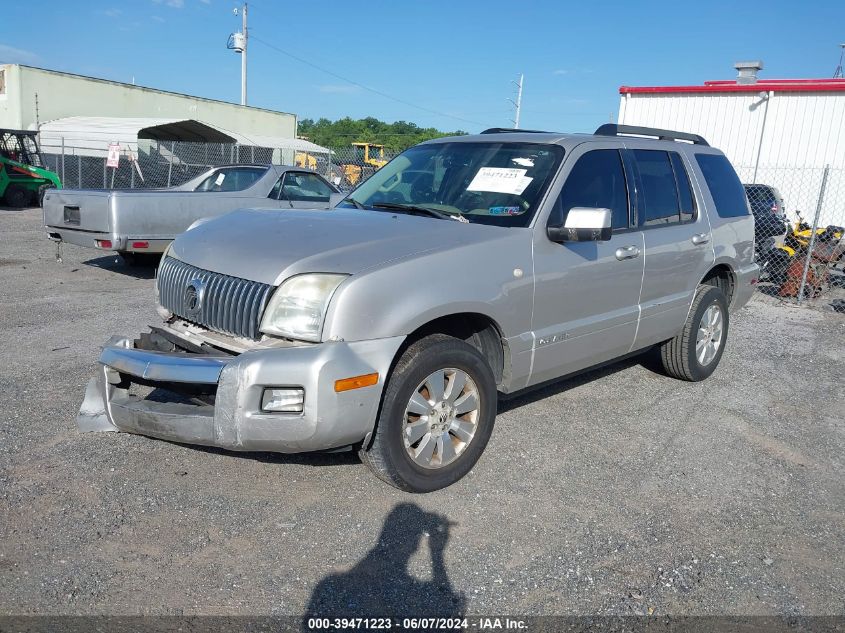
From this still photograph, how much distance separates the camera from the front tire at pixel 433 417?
139 inches

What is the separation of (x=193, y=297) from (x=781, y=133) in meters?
22.9

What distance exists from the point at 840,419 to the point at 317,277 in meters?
4.35

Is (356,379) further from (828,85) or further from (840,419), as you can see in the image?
Result: (828,85)

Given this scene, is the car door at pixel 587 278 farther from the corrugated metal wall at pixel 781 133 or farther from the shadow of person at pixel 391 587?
the corrugated metal wall at pixel 781 133

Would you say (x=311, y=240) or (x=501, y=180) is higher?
(x=501, y=180)

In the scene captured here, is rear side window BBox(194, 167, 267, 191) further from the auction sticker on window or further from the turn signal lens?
the turn signal lens

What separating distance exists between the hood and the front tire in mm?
524

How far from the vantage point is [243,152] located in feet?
107

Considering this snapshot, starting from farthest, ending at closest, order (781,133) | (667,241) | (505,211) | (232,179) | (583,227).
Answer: (781,133) → (232,179) → (667,241) → (505,211) → (583,227)

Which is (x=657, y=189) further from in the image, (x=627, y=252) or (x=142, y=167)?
(x=142, y=167)

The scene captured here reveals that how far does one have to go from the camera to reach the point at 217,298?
3.66m

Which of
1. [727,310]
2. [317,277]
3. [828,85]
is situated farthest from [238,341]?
[828,85]

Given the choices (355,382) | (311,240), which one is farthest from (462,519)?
(311,240)

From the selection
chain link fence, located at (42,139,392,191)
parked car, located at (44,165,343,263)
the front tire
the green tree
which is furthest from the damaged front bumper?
the green tree
